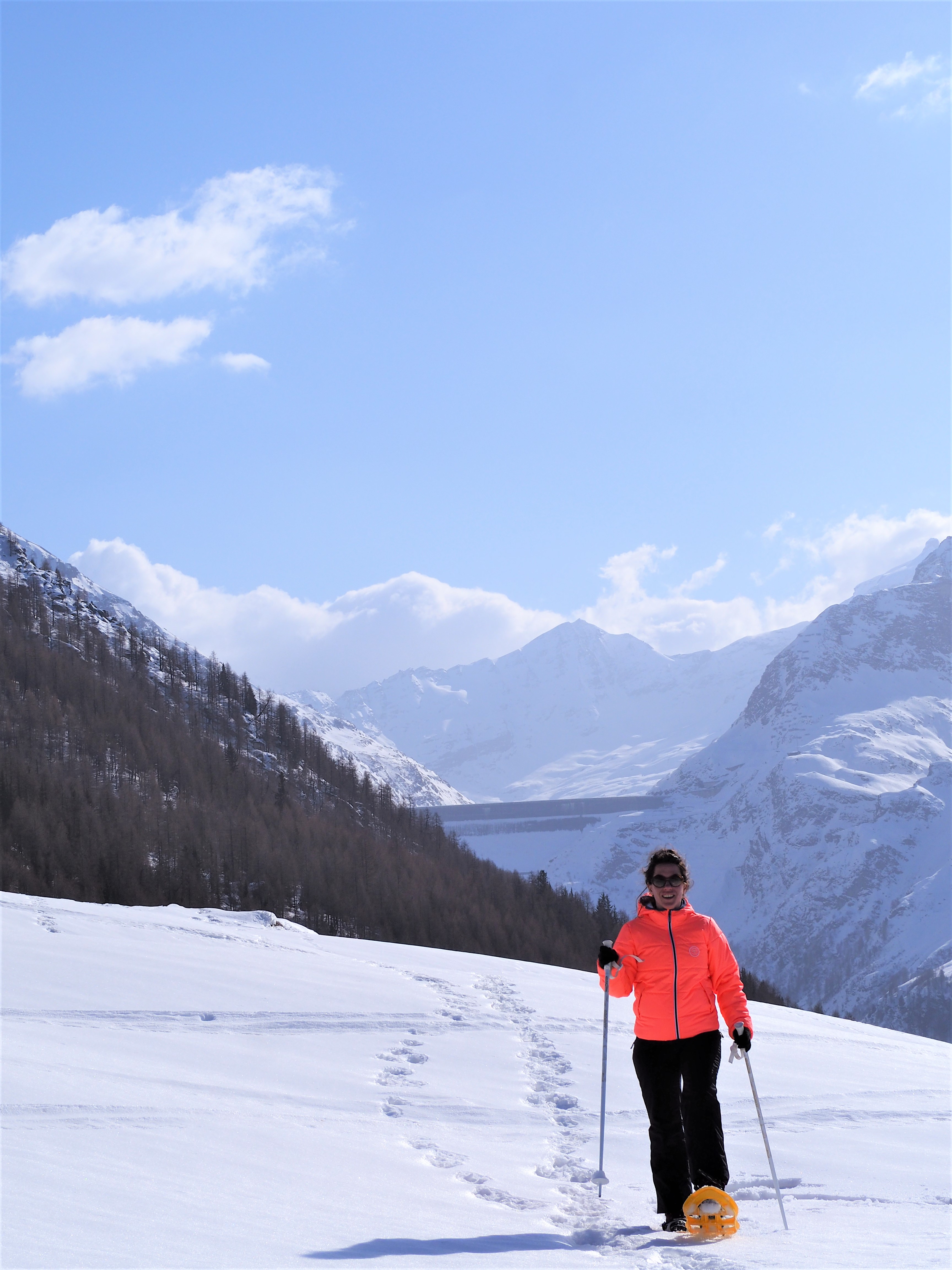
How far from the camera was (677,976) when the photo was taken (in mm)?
7898

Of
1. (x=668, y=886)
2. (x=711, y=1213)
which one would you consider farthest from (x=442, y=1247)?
(x=668, y=886)

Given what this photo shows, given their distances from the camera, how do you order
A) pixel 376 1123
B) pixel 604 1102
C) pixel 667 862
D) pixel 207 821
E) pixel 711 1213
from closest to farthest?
pixel 711 1213
pixel 667 862
pixel 604 1102
pixel 376 1123
pixel 207 821

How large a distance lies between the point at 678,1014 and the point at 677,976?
0.96ft

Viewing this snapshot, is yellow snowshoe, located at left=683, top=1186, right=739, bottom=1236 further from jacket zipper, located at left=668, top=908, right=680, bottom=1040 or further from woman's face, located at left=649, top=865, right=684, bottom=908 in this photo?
woman's face, located at left=649, top=865, right=684, bottom=908

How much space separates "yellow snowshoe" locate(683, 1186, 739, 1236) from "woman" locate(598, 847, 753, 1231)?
0.42 m

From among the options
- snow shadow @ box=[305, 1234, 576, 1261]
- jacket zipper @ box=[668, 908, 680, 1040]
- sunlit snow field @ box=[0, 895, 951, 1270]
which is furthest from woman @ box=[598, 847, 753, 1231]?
snow shadow @ box=[305, 1234, 576, 1261]

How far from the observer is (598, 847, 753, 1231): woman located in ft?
25.1

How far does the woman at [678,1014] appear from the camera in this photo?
25.1ft

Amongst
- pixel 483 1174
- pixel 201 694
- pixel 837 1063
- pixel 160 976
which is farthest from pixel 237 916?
pixel 201 694

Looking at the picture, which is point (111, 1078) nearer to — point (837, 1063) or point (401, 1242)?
point (401, 1242)

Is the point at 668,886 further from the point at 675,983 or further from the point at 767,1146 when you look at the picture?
the point at 767,1146

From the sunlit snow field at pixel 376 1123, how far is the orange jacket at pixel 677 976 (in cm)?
145

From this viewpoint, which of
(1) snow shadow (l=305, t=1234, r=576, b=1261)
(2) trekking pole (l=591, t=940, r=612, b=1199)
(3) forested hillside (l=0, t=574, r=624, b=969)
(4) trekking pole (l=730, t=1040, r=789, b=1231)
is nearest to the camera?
(1) snow shadow (l=305, t=1234, r=576, b=1261)

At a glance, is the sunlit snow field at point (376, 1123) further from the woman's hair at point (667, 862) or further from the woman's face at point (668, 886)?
the woman's hair at point (667, 862)
